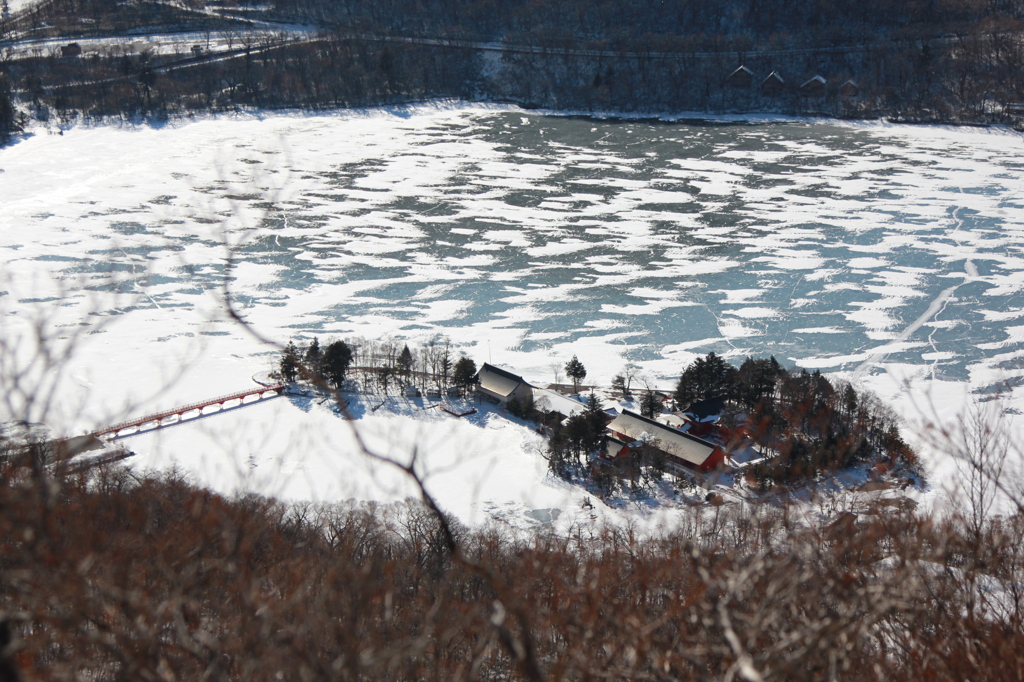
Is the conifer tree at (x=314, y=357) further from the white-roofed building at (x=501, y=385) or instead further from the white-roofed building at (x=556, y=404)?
the white-roofed building at (x=556, y=404)

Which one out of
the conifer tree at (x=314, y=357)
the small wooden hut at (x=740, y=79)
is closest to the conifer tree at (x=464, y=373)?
the conifer tree at (x=314, y=357)

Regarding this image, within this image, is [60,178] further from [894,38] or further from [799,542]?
[894,38]

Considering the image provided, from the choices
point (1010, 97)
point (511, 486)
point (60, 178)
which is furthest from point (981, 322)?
point (60, 178)

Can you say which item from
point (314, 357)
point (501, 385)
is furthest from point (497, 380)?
point (314, 357)

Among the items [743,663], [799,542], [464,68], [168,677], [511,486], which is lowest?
[511,486]

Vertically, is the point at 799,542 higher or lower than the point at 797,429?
higher

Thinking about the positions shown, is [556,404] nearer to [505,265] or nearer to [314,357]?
[314,357]
